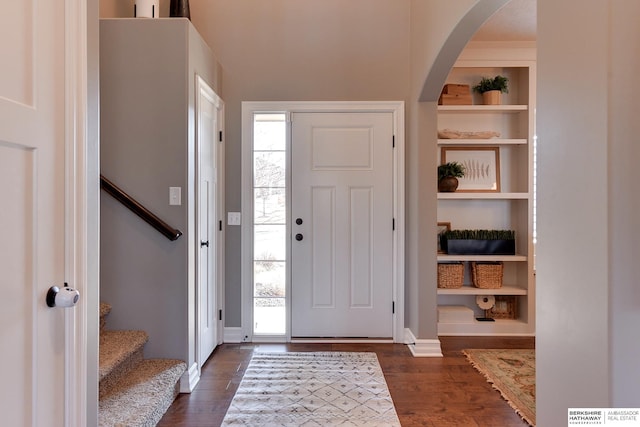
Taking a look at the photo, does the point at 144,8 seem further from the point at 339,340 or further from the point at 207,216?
the point at 339,340

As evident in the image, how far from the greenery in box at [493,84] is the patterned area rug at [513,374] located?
90.7 inches

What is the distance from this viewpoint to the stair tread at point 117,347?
70.3 inches

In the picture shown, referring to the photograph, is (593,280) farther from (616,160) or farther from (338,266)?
(338,266)

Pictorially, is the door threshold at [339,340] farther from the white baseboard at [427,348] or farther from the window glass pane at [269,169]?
the window glass pane at [269,169]

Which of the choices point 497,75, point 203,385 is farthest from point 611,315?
point 497,75

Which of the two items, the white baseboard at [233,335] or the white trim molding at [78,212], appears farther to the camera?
the white baseboard at [233,335]

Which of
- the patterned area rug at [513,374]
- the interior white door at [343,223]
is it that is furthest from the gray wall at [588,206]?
the interior white door at [343,223]

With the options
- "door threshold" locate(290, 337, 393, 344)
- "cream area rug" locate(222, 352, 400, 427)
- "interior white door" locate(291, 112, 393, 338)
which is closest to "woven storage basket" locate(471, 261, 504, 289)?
"interior white door" locate(291, 112, 393, 338)

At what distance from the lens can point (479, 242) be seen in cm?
322

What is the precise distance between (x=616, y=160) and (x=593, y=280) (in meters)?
0.33

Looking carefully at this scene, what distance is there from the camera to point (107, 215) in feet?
7.27

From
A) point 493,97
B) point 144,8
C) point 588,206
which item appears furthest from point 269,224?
point 588,206

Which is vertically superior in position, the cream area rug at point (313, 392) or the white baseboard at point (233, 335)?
the white baseboard at point (233, 335)

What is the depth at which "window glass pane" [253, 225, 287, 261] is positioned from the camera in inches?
123
